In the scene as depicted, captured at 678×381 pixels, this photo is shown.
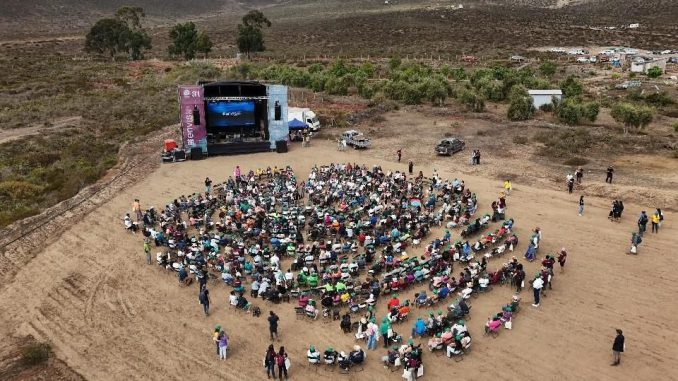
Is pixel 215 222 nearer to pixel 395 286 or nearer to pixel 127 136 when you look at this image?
pixel 395 286

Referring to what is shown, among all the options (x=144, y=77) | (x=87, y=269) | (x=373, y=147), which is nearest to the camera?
(x=87, y=269)

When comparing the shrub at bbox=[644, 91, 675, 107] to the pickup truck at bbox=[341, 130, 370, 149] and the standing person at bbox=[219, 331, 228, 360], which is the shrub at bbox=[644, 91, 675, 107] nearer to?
the pickup truck at bbox=[341, 130, 370, 149]

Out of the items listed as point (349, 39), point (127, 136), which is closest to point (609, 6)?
point (349, 39)

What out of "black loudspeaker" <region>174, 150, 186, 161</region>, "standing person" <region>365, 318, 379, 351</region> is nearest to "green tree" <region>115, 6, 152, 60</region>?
"black loudspeaker" <region>174, 150, 186, 161</region>

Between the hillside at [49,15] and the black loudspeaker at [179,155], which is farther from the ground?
the hillside at [49,15]

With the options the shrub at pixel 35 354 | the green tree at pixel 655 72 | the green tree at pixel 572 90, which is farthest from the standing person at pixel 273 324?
the green tree at pixel 655 72

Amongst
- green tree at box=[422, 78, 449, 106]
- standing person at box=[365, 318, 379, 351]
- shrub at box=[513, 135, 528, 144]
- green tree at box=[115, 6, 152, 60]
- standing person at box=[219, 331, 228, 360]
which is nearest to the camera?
standing person at box=[219, 331, 228, 360]

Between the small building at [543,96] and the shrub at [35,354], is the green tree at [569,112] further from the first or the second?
the shrub at [35,354]
